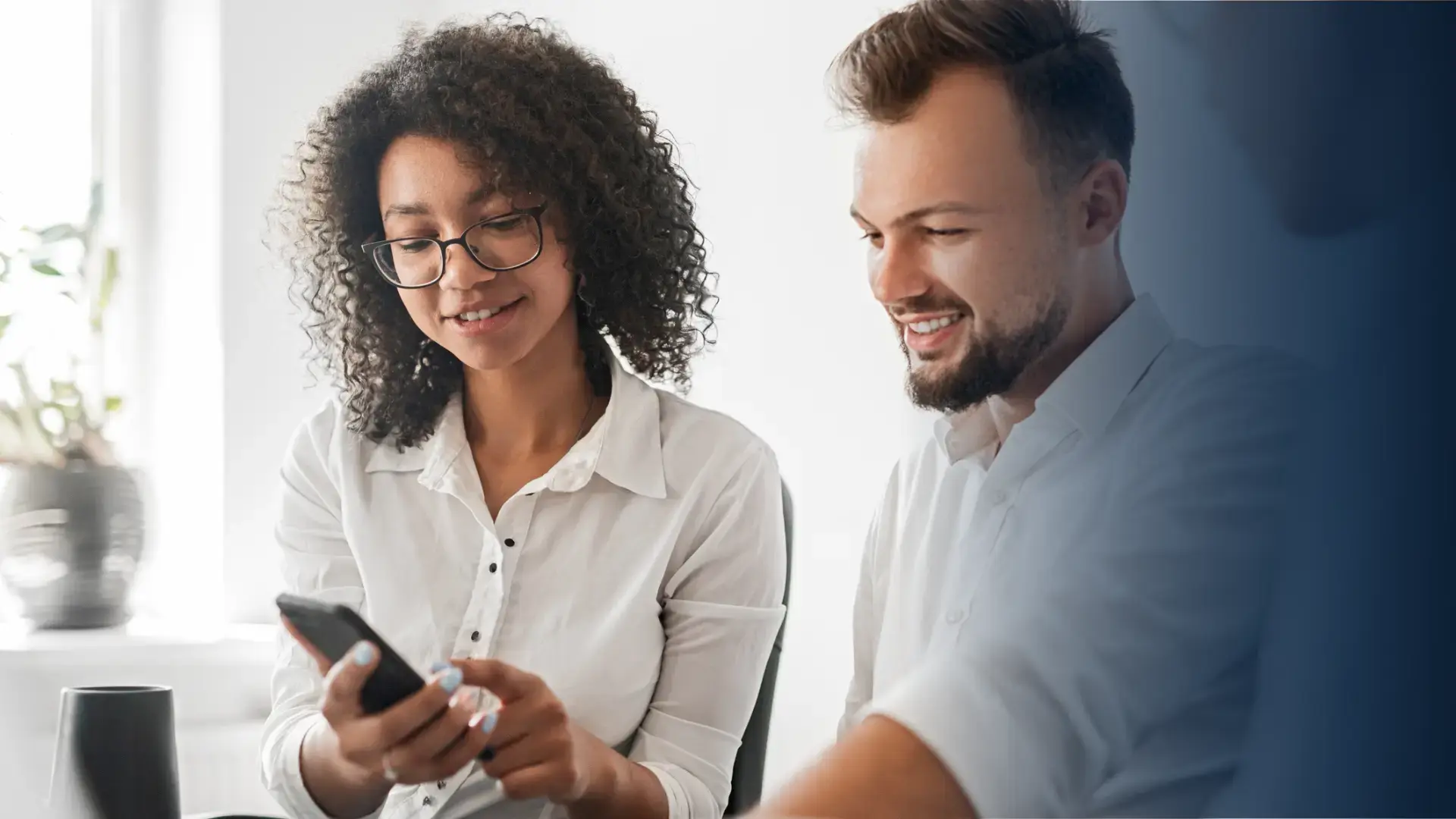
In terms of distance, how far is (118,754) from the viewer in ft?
2.88

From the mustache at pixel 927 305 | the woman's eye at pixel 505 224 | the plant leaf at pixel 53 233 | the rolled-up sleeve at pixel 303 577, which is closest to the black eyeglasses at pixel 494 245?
the woman's eye at pixel 505 224

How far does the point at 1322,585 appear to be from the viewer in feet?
1.67

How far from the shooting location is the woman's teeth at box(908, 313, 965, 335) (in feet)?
1.98

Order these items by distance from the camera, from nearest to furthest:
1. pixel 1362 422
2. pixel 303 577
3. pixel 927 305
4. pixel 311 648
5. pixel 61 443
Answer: pixel 1362 422, pixel 927 305, pixel 311 648, pixel 303 577, pixel 61 443

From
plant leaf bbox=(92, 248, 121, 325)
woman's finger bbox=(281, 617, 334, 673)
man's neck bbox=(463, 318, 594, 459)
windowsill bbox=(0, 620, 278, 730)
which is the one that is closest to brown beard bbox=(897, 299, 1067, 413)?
man's neck bbox=(463, 318, 594, 459)

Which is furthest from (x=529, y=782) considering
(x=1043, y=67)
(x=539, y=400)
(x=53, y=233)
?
(x=53, y=233)

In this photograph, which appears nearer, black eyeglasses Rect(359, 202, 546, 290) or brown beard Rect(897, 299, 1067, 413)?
brown beard Rect(897, 299, 1067, 413)

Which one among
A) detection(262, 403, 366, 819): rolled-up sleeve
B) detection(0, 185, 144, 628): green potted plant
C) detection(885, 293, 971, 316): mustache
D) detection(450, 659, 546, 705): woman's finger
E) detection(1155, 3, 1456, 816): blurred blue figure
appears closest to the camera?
detection(1155, 3, 1456, 816): blurred blue figure

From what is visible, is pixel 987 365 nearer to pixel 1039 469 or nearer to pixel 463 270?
pixel 1039 469

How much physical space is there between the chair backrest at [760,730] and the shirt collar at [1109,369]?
0.18 metres

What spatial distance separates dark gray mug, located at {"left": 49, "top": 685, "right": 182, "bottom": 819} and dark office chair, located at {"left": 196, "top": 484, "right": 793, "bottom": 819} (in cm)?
41

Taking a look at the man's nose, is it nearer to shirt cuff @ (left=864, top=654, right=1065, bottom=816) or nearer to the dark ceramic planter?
shirt cuff @ (left=864, top=654, right=1065, bottom=816)

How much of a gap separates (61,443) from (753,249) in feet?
1.75

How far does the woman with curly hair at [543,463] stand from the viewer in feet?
2.46
